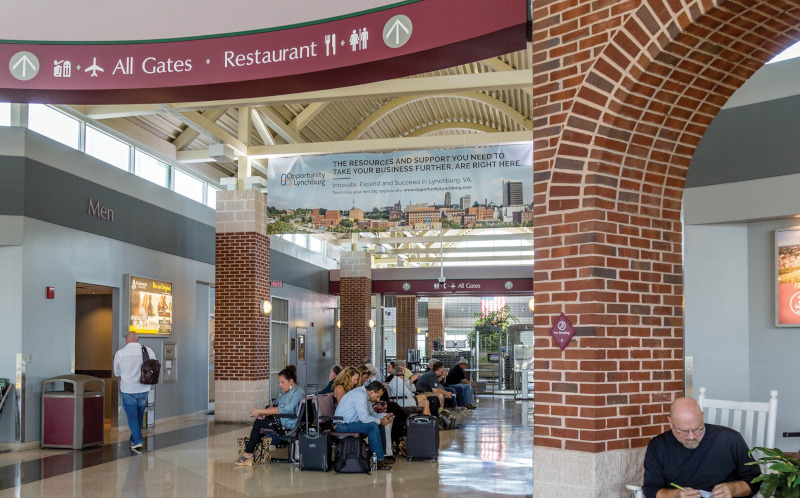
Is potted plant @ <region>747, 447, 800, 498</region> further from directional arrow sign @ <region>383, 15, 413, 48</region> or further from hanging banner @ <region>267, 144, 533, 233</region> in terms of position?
hanging banner @ <region>267, 144, 533, 233</region>

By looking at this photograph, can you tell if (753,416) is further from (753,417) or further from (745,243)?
(745,243)

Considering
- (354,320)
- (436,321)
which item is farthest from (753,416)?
(436,321)

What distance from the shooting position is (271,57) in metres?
6.85

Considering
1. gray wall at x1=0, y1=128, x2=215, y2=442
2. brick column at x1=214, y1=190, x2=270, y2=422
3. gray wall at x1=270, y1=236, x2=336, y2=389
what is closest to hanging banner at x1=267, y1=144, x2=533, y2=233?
brick column at x1=214, y1=190, x2=270, y2=422

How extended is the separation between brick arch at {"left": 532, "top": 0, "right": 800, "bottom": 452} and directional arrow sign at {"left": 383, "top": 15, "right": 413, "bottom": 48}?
1.35m

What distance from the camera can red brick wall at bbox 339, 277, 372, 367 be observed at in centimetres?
2341

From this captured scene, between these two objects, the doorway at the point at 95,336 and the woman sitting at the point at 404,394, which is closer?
the woman sitting at the point at 404,394

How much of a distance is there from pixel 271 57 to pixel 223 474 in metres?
4.92

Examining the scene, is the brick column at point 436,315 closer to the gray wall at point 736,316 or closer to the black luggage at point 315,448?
the black luggage at point 315,448

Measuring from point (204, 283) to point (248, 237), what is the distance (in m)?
2.69

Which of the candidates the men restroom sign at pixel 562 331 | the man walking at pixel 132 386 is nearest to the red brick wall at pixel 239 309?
the man walking at pixel 132 386

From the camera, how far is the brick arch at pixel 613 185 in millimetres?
4754

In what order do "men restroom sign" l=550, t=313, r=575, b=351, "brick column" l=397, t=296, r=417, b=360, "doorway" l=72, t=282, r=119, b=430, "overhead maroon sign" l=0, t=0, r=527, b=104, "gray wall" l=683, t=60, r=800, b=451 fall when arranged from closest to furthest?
"men restroom sign" l=550, t=313, r=575, b=351, "overhead maroon sign" l=0, t=0, r=527, b=104, "gray wall" l=683, t=60, r=800, b=451, "doorway" l=72, t=282, r=119, b=430, "brick column" l=397, t=296, r=417, b=360

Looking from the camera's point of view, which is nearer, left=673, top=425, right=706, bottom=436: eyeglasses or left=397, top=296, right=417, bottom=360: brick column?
left=673, top=425, right=706, bottom=436: eyeglasses
